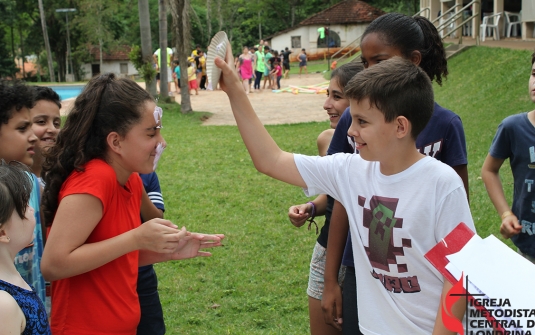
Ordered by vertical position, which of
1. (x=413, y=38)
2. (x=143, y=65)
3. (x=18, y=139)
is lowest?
(x=18, y=139)

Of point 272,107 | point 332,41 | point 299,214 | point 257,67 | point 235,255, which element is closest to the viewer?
point 299,214

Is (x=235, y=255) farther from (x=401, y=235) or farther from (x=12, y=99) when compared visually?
(x=401, y=235)

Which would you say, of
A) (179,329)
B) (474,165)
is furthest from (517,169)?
(474,165)

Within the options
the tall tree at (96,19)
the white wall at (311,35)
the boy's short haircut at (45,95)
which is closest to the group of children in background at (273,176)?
the boy's short haircut at (45,95)

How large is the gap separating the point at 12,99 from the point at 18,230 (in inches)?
37.6

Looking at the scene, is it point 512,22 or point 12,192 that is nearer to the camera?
point 12,192

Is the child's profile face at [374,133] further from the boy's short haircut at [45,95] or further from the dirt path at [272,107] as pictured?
the dirt path at [272,107]

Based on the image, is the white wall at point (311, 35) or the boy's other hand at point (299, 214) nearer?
the boy's other hand at point (299, 214)

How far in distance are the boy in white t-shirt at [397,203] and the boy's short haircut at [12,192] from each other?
0.86m

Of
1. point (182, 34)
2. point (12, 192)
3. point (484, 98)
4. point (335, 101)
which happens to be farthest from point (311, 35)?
point (12, 192)

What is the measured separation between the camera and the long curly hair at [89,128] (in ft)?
7.82

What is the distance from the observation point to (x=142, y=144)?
2.47 meters

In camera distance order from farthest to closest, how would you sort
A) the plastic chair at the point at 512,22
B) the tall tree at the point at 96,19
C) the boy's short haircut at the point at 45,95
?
the tall tree at the point at 96,19 → the plastic chair at the point at 512,22 → the boy's short haircut at the point at 45,95

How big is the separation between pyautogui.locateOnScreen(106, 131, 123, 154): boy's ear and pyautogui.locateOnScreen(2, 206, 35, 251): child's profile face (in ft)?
1.51
